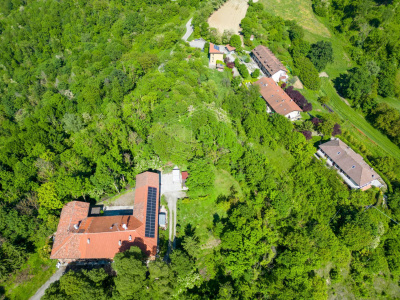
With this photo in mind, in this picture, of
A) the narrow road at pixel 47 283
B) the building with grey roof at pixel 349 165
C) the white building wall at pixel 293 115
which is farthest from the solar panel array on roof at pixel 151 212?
the white building wall at pixel 293 115

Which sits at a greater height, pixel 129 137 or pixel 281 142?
pixel 129 137

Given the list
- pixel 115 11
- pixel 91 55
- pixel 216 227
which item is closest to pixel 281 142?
pixel 216 227

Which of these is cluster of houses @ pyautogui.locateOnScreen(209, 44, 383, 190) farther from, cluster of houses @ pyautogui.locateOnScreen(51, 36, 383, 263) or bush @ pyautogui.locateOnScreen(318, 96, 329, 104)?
bush @ pyautogui.locateOnScreen(318, 96, 329, 104)

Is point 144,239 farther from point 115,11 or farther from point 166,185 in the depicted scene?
point 115,11

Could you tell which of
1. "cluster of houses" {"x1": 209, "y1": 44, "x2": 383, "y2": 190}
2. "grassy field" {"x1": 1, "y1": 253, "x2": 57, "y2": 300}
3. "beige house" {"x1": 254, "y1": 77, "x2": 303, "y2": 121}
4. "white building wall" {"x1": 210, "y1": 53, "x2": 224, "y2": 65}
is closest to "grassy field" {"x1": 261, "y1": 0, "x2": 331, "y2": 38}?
"cluster of houses" {"x1": 209, "y1": 44, "x2": 383, "y2": 190}

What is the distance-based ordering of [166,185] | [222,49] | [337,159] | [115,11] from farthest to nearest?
[115,11]
[222,49]
[337,159]
[166,185]

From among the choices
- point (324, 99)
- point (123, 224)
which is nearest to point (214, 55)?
point (324, 99)
